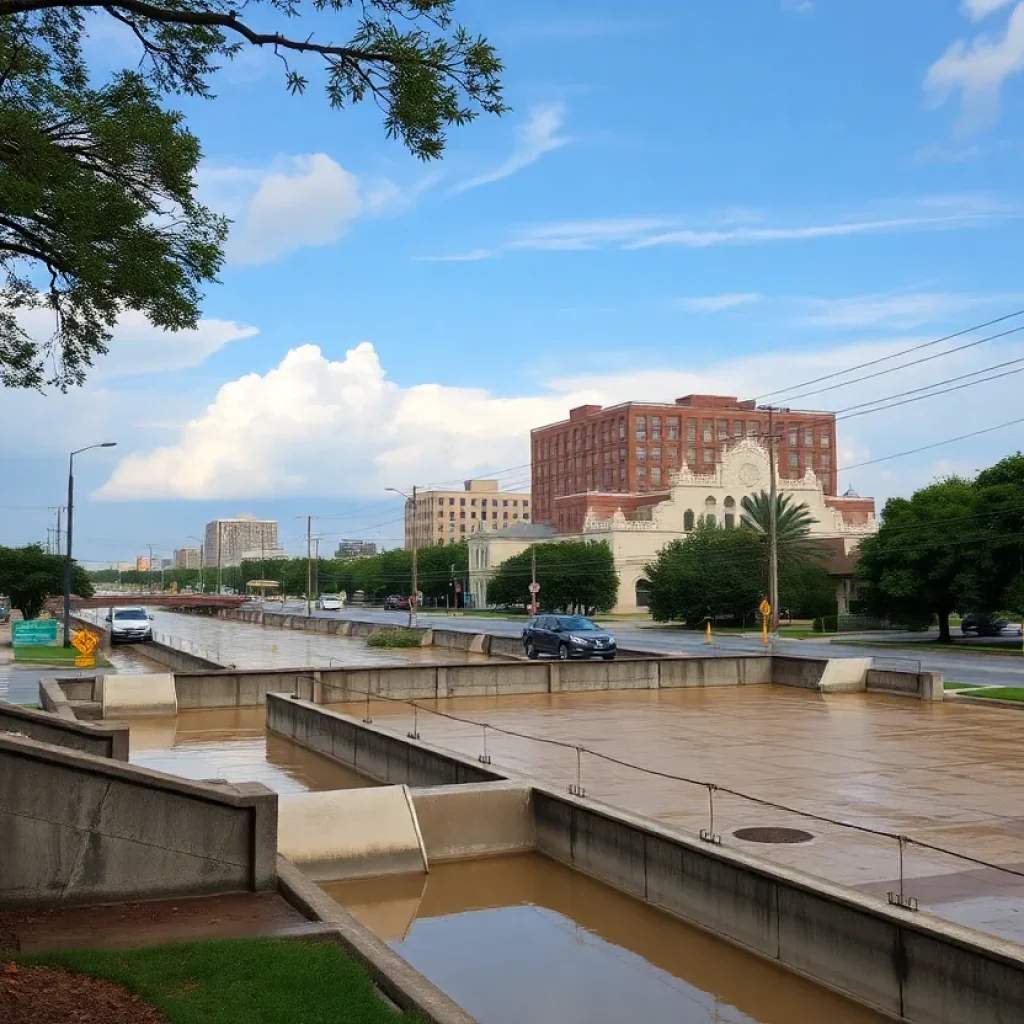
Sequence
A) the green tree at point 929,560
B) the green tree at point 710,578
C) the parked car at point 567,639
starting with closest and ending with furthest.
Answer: the parked car at point 567,639, the green tree at point 929,560, the green tree at point 710,578

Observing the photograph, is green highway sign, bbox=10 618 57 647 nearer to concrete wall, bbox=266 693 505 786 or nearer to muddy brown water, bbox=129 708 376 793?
muddy brown water, bbox=129 708 376 793

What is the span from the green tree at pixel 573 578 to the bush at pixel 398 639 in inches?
1815

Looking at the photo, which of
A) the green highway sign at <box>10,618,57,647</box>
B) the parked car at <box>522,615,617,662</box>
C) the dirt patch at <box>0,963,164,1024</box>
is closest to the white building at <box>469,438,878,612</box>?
the parked car at <box>522,615,617,662</box>

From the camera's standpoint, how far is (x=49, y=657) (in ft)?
137

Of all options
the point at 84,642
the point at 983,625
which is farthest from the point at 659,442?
the point at 84,642

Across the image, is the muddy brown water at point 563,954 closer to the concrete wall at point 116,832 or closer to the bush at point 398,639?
the concrete wall at point 116,832

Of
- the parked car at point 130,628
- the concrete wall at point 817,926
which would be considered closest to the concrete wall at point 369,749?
the concrete wall at point 817,926

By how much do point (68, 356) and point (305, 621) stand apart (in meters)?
69.3

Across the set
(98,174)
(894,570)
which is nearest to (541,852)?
(98,174)

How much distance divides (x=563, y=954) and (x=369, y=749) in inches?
363

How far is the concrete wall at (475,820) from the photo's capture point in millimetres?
14062

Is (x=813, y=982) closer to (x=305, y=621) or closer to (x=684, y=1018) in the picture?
(x=684, y=1018)

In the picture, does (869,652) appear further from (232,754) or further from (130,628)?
(130,628)

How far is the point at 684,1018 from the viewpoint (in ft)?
30.9
